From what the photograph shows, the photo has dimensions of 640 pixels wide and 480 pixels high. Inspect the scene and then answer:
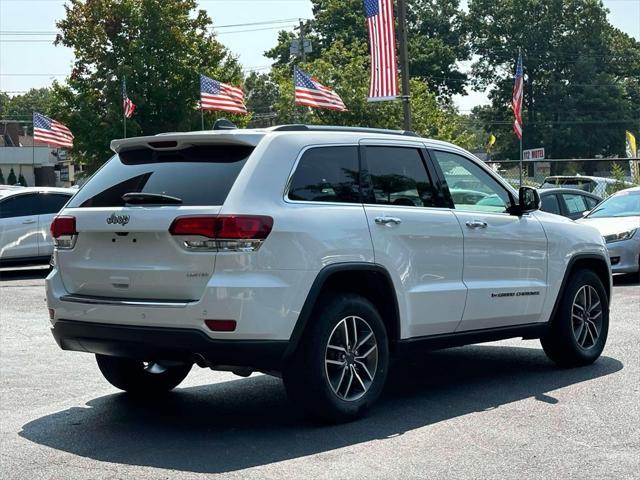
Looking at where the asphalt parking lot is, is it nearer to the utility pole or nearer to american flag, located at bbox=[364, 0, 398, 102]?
american flag, located at bbox=[364, 0, 398, 102]

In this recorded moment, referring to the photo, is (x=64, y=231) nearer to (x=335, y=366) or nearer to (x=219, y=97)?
(x=335, y=366)

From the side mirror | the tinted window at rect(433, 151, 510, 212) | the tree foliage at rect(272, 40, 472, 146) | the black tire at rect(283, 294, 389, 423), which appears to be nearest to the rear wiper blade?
the black tire at rect(283, 294, 389, 423)

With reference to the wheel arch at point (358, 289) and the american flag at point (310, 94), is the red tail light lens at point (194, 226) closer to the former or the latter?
the wheel arch at point (358, 289)

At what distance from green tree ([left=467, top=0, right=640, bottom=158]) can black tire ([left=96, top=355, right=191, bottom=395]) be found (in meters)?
84.9

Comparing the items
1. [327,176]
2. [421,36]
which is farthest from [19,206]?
[421,36]

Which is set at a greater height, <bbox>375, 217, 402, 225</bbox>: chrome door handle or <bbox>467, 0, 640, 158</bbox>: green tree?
<bbox>467, 0, 640, 158</bbox>: green tree

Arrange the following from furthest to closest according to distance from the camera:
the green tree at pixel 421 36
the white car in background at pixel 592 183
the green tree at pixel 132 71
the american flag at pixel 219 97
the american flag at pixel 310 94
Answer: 1. the green tree at pixel 421 36
2. the green tree at pixel 132 71
3. the american flag at pixel 219 97
4. the american flag at pixel 310 94
5. the white car in background at pixel 592 183

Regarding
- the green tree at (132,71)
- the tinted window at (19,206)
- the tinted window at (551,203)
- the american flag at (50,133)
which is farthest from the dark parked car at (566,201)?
the green tree at (132,71)

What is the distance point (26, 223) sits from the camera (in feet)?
64.3

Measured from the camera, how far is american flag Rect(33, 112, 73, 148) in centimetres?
3959

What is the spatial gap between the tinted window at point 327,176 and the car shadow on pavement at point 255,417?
4.76 ft

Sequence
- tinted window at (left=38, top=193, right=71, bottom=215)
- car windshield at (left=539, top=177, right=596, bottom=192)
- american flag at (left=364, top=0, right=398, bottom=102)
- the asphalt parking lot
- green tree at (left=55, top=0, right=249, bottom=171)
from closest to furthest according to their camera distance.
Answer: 1. the asphalt parking lot
2. tinted window at (left=38, top=193, right=71, bottom=215)
3. american flag at (left=364, top=0, right=398, bottom=102)
4. car windshield at (left=539, top=177, right=596, bottom=192)
5. green tree at (left=55, top=0, right=249, bottom=171)

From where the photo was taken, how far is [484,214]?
8.16 meters

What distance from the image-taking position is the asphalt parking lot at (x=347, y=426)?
589 cm
